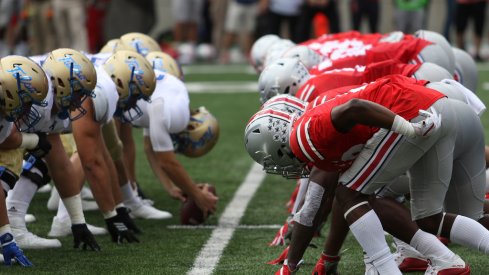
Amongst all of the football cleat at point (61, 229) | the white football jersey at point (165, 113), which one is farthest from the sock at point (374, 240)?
the football cleat at point (61, 229)

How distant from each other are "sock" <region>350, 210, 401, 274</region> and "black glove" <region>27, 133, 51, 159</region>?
195cm

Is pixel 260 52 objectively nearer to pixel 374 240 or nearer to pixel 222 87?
pixel 374 240

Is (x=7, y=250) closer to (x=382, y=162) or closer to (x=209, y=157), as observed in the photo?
(x=382, y=162)

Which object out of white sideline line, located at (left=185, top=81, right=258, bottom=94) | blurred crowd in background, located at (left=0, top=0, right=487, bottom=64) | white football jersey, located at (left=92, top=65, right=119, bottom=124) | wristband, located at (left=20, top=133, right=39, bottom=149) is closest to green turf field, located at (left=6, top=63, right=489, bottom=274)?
wristband, located at (left=20, top=133, right=39, bottom=149)

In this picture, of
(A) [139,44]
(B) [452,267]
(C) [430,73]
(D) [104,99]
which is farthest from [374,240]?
(A) [139,44]

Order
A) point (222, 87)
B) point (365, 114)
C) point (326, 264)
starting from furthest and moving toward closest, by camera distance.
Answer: point (222, 87) < point (326, 264) < point (365, 114)

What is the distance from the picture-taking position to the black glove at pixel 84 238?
5.89 meters

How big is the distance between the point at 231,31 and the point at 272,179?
30.0ft

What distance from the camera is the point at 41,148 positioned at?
228 inches

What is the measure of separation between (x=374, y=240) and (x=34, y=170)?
2.46 meters

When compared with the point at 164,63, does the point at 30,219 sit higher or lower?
lower

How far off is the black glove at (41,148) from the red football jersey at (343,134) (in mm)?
1658

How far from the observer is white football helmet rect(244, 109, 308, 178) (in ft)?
16.1

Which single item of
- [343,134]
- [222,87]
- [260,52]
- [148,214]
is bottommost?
[222,87]
